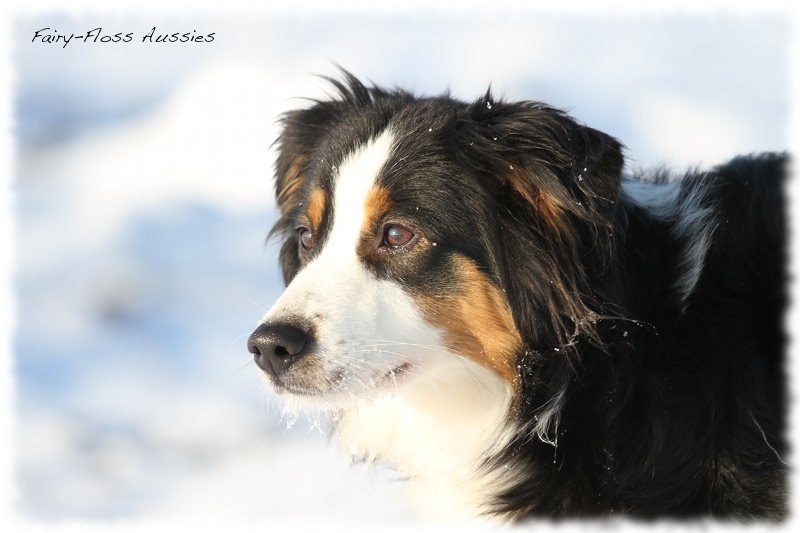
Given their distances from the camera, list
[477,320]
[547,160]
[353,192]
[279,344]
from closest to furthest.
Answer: [279,344] → [547,160] → [477,320] → [353,192]

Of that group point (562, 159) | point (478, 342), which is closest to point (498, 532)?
point (478, 342)

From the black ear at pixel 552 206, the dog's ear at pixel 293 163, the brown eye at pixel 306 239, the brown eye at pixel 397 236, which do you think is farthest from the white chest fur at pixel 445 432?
the dog's ear at pixel 293 163

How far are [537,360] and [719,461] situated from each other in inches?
29.1

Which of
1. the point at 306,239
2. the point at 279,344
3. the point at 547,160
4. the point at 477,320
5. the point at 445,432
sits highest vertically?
the point at 547,160

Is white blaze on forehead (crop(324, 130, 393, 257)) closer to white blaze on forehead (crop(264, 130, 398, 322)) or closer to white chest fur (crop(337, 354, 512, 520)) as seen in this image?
white blaze on forehead (crop(264, 130, 398, 322))

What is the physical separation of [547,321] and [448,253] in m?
0.46

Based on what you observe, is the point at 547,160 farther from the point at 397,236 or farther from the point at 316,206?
the point at 316,206

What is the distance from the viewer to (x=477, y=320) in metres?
3.22

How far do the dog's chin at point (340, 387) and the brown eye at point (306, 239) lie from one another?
75cm

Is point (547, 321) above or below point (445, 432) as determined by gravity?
above

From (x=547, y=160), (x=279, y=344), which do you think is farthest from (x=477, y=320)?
(x=279, y=344)

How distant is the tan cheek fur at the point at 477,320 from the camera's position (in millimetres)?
3201

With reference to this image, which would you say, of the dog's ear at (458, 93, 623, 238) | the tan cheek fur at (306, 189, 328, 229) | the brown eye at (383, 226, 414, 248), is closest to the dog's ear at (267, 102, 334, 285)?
the tan cheek fur at (306, 189, 328, 229)

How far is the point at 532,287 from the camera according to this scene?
316 cm
